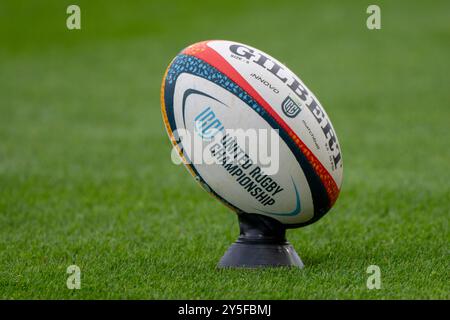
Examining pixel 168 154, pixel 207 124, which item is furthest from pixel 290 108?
pixel 168 154

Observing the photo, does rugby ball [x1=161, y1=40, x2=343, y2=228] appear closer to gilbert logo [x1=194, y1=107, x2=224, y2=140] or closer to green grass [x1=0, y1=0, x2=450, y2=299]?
gilbert logo [x1=194, y1=107, x2=224, y2=140]

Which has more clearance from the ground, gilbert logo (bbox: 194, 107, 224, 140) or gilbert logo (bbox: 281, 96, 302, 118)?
gilbert logo (bbox: 281, 96, 302, 118)

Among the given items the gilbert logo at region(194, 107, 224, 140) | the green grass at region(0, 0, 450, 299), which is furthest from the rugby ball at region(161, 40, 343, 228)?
the green grass at region(0, 0, 450, 299)

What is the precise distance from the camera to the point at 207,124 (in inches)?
160

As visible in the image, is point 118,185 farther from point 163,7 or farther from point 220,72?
point 163,7

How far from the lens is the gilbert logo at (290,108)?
160 inches

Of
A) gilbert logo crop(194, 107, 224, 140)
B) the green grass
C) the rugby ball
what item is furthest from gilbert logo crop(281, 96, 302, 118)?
the green grass

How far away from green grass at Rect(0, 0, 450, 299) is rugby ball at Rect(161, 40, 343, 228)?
1.32 ft

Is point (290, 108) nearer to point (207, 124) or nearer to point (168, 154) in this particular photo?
point (207, 124)

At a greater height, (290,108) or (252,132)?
(290,108)

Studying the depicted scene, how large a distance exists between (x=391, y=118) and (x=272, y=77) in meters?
7.14

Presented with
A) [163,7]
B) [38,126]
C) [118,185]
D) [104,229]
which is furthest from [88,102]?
[163,7]

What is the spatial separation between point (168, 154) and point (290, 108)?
5.03m

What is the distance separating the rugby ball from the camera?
13.3ft
